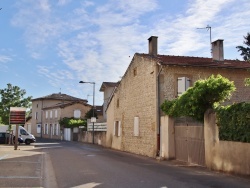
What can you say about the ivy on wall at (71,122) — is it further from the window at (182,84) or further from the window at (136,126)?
the window at (182,84)

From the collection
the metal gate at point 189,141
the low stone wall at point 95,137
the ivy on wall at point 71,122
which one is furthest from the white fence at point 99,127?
the metal gate at point 189,141

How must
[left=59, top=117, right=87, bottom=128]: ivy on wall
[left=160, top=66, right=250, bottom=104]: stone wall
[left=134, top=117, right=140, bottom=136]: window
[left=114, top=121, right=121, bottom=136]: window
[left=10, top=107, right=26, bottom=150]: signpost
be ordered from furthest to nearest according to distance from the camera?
1. [left=59, top=117, right=87, bottom=128]: ivy on wall
2. [left=114, top=121, right=121, bottom=136]: window
3. [left=10, top=107, right=26, bottom=150]: signpost
4. [left=134, top=117, right=140, bottom=136]: window
5. [left=160, top=66, right=250, bottom=104]: stone wall

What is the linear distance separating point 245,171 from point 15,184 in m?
7.36

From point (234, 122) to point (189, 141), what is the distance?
14.0 feet

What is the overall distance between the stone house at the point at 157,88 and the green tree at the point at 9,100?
35.8m

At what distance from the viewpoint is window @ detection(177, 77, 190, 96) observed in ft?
68.4

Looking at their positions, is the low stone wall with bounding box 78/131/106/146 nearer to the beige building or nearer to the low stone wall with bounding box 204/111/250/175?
the beige building

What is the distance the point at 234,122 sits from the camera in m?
12.6

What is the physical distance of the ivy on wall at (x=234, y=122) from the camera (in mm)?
11969

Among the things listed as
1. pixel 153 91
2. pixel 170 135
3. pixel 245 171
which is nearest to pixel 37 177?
pixel 245 171

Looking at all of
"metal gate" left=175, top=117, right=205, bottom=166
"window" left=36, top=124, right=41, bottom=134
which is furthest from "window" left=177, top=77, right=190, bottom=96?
"window" left=36, top=124, right=41, bottom=134

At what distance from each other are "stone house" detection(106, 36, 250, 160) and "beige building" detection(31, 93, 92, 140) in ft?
88.3

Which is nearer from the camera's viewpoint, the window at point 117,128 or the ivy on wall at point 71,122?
the window at point 117,128

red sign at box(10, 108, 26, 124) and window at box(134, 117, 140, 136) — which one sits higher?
red sign at box(10, 108, 26, 124)
